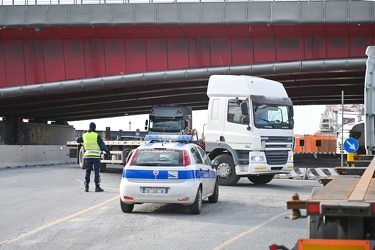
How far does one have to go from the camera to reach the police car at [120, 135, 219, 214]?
13344mm

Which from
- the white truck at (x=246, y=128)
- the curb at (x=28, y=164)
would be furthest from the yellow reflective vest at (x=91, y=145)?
the curb at (x=28, y=164)

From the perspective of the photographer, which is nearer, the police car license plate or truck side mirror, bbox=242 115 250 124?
the police car license plate

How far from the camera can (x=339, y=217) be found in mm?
6137

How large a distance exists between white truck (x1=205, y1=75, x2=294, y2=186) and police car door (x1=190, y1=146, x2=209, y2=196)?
553 centimetres

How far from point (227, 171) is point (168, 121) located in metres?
14.3

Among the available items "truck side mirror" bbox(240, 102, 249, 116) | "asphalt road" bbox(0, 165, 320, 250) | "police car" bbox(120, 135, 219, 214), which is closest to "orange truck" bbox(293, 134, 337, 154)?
"truck side mirror" bbox(240, 102, 249, 116)

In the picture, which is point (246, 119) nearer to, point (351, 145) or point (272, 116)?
point (272, 116)

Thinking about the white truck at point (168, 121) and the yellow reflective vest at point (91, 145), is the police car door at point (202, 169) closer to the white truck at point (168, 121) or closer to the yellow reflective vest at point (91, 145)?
the yellow reflective vest at point (91, 145)

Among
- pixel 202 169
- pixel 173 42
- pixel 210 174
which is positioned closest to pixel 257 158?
pixel 210 174

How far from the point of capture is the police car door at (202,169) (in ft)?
46.8

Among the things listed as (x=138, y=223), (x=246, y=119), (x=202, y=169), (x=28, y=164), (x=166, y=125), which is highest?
(x=246, y=119)

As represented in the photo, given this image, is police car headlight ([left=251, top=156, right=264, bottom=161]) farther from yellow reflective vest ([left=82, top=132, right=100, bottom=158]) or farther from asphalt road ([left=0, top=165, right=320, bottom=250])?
yellow reflective vest ([left=82, top=132, right=100, bottom=158])

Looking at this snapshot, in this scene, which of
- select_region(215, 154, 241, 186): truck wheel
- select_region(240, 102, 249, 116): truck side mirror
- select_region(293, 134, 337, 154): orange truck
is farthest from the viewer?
select_region(293, 134, 337, 154): orange truck

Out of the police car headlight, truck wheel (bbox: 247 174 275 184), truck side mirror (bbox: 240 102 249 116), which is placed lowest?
truck wheel (bbox: 247 174 275 184)
